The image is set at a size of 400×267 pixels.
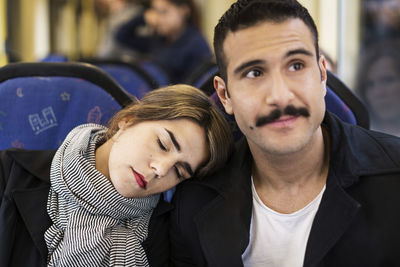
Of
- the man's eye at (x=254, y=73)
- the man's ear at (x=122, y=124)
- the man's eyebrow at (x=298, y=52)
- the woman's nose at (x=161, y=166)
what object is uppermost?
the man's eyebrow at (x=298, y=52)

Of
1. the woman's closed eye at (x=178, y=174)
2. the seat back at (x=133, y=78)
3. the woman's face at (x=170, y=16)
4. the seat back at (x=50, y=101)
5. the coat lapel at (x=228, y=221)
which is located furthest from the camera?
the woman's face at (x=170, y=16)

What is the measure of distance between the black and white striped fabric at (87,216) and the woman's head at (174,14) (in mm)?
2682

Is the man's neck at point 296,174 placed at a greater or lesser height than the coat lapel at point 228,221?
greater

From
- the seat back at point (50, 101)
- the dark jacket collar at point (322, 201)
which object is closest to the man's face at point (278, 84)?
the dark jacket collar at point (322, 201)

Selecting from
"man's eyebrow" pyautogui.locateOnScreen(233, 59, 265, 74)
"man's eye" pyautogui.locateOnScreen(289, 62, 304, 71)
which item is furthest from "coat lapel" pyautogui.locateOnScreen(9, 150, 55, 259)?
"man's eye" pyautogui.locateOnScreen(289, 62, 304, 71)

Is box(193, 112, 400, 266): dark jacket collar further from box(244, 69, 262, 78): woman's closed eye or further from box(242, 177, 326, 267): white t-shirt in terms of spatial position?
box(244, 69, 262, 78): woman's closed eye

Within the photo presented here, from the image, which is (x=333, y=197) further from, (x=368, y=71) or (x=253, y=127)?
(x=368, y=71)

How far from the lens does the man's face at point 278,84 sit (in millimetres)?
1213

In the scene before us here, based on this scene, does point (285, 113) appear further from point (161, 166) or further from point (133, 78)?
point (133, 78)

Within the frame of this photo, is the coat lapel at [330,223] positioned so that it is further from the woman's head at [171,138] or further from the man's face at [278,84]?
the woman's head at [171,138]

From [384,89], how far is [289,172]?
194 centimetres

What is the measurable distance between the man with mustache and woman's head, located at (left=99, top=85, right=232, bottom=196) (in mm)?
85

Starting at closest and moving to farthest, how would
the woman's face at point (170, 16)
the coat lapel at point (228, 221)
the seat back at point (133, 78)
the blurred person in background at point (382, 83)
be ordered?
the coat lapel at point (228, 221), the seat back at point (133, 78), the blurred person in background at point (382, 83), the woman's face at point (170, 16)

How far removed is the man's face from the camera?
121cm
